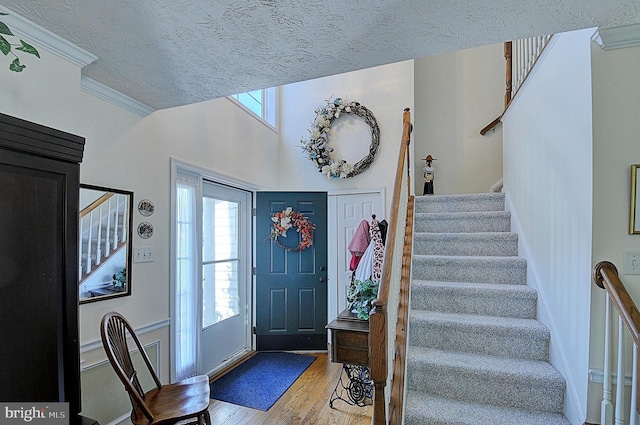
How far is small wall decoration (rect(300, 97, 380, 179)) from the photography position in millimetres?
4281

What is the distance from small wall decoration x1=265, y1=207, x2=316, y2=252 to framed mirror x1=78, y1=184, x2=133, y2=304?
6.71 ft

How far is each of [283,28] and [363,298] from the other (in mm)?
1915

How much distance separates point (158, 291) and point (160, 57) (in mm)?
1669

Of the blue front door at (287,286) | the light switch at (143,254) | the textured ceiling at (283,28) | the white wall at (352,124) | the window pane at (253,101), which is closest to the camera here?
the textured ceiling at (283,28)

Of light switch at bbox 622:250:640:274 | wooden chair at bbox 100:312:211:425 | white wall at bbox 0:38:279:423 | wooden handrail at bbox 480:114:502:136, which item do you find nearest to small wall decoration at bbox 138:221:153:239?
white wall at bbox 0:38:279:423

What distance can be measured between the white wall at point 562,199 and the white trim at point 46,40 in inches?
96.3

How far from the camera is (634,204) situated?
1535 millimetres

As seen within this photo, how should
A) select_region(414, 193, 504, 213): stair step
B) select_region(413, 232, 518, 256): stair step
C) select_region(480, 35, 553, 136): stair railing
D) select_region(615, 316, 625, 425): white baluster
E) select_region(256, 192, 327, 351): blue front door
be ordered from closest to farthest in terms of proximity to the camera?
select_region(615, 316, 625, 425): white baluster → select_region(480, 35, 553, 136): stair railing → select_region(413, 232, 518, 256): stair step → select_region(414, 193, 504, 213): stair step → select_region(256, 192, 327, 351): blue front door

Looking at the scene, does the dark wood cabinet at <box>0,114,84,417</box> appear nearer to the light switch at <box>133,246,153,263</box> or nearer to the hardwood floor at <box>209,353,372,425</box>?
the light switch at <box>133,246,153,263</box>

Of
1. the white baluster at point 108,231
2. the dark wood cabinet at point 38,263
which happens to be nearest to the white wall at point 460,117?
the white baluster at point 108,231

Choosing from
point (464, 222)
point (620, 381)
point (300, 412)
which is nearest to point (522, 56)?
point (464, 222)

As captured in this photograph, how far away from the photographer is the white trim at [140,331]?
1.93 metres

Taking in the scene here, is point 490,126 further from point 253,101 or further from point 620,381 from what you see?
point 620,381

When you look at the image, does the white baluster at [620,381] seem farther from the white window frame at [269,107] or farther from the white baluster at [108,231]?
the white window frame at [269,107]
